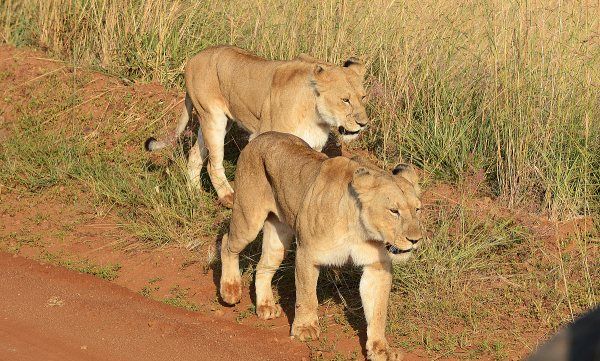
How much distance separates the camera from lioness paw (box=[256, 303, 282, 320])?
6594 millimetres

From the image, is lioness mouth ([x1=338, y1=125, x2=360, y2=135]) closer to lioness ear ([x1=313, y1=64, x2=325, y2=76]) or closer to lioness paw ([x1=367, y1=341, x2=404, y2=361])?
lioness ear ([x1=313, y1=64, x2=325, y2=76])

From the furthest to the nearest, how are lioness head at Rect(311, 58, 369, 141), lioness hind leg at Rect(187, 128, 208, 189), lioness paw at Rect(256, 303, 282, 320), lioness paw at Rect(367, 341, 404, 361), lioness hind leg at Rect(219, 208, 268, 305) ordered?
lioness hind leg at Rect(187, 128, 208, 189)
lioness head at Rect(311, 58, 369, 141)
lioness paw at Rect(256, 303, 282, 320)
lioness hind leg at Rect(219, 208, 268, 305)
lioness paw at Rect(367, 341, 404, 361)

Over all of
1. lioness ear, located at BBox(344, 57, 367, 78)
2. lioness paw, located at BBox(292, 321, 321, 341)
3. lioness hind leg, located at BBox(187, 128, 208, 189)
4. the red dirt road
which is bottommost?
lioness hind leg, located at BBox(187, 128, 208, 189)

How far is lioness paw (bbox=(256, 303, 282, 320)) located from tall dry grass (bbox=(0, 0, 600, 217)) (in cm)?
197

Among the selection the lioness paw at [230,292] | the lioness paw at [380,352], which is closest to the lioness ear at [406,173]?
the lioness paw at [380,352]

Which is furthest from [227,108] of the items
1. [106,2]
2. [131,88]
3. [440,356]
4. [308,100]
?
[440,356]

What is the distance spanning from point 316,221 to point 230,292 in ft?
3.97

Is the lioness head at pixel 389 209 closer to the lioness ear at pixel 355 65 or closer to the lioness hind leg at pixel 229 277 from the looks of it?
the lioness hind leg at pixel 229 277

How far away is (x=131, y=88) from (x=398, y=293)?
464 centimetres

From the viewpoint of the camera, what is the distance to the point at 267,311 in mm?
6594

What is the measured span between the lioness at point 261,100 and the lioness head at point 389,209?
2.36 metres

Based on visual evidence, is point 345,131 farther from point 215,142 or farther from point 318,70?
point 215,142

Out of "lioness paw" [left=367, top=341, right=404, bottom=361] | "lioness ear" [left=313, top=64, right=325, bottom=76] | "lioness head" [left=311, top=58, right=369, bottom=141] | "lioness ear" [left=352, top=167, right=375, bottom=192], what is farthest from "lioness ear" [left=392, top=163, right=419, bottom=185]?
"lioness ear" [left=313, top=64, right=325, bottom=76]

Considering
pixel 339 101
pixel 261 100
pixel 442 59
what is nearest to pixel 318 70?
pixel 339 101
